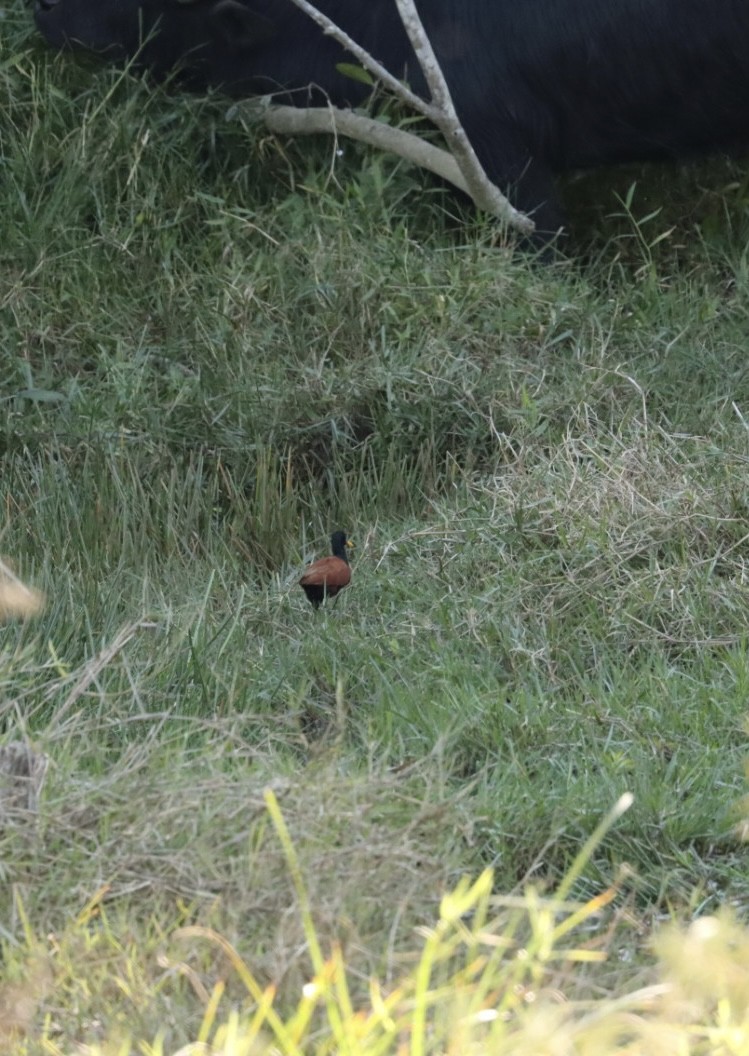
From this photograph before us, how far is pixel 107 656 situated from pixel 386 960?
0.63 meters

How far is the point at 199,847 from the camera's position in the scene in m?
1.82

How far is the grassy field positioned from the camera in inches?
72.1

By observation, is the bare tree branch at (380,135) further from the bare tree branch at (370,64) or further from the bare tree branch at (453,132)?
the bare tree branch at (370,64)

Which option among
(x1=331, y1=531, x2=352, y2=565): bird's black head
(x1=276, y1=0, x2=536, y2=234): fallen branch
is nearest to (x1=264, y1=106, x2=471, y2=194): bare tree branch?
(x1=276, y1=0, x2=536, y2=234): fallen branch

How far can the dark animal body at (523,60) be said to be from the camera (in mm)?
4594

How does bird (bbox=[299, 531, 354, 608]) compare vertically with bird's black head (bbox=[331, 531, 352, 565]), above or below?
above

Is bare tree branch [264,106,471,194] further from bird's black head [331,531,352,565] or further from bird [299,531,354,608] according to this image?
bird [299,531,354,608]

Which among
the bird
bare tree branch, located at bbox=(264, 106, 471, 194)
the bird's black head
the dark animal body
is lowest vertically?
the bird's black head

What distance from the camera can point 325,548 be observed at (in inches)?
146

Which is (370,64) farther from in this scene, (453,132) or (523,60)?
(523,60)

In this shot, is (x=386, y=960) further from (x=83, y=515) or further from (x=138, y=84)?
(x=138, y=84)

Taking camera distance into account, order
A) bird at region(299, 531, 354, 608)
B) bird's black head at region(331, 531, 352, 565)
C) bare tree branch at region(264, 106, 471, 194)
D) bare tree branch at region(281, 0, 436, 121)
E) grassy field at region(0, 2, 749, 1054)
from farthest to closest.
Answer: bare tree branch at region(264, 106, 471, 194) < bare tree branch at region(281, 0, 436, 121) < bird's black head at region(331, 531, 352, 565) < bird at region(299, 531, 354, 608) < grassy field at region(0, 2, 749, 1054)

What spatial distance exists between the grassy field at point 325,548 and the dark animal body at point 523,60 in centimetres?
19

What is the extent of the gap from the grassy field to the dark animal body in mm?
189
